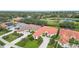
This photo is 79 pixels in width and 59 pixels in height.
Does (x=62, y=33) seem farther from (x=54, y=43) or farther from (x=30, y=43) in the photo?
(x=30, y=43)

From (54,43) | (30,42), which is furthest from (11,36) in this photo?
(54,43)

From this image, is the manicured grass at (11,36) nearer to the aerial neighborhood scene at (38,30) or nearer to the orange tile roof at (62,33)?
the aerial neighborhood scene at (38,30)

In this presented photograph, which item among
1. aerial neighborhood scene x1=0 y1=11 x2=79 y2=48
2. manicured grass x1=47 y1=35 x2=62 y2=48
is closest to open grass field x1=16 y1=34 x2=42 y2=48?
aerial neighborhood scene x1=0 y1=11 x2=79 y2=48

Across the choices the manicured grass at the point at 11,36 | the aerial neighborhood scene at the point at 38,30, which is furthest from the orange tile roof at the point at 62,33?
the manicured grass at the point at 11,36

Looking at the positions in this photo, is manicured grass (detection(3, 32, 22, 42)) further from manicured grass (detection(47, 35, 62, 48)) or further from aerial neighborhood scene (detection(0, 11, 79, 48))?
manicured grass (detection(47, 35, 62, 48))
